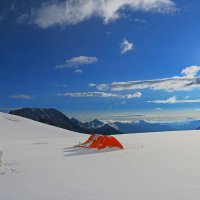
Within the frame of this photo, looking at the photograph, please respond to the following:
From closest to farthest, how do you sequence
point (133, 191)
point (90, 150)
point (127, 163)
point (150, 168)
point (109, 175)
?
point (133, 191)
point (109, 175)
point (150, 168)
point (127, 163)
point (90, 150)

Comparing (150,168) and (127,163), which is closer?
(150,168)

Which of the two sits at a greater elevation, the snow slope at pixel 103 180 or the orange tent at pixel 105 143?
the orange tent at pixel 105 143

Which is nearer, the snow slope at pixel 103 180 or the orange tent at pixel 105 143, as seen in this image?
the snow slope at pixel 103 180

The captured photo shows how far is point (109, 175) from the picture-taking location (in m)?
11.4

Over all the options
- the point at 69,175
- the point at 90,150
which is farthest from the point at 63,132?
the point at 69,175

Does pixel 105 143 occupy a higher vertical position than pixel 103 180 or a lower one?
higher

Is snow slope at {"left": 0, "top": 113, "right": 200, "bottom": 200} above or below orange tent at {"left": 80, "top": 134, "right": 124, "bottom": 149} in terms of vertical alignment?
below

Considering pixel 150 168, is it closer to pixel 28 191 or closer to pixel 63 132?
pixel 28 191

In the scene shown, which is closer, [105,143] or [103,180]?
[103,180]

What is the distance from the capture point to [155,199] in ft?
25.8

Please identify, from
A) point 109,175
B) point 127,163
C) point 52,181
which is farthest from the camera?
point 127,163

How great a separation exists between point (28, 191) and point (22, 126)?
44.5 meters

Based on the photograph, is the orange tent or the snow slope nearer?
the snow slope

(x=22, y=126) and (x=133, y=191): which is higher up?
(x=22, y=126)
